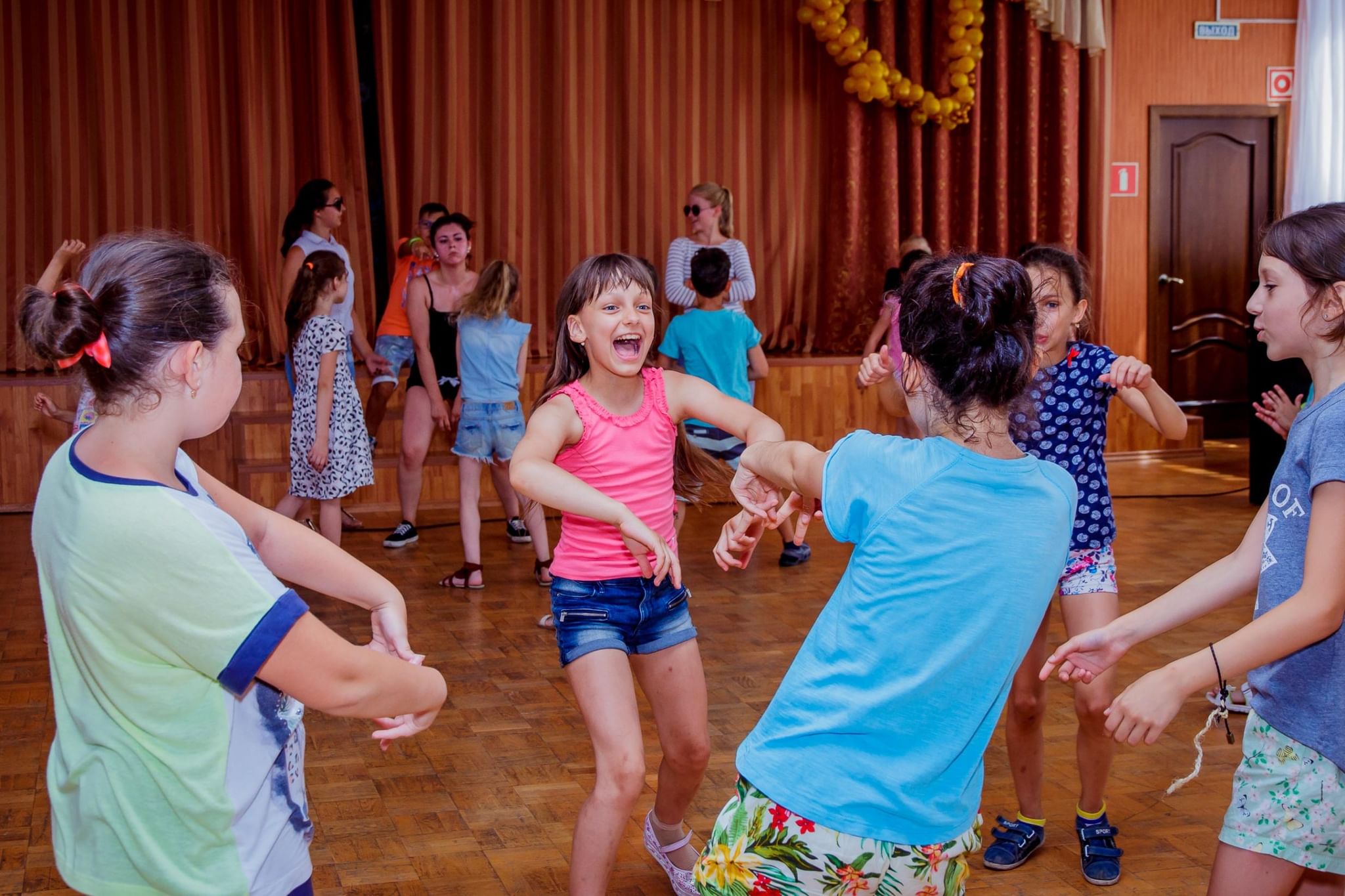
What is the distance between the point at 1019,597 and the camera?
5.18 ft

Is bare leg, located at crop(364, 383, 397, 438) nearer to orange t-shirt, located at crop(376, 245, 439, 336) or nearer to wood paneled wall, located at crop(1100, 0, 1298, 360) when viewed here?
orange t-shirt, located at crop(376, 245, 439, 336)

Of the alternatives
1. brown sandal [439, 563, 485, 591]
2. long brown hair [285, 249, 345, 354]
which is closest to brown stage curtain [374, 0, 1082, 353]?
long brown hair [285, 249, 345, 354]

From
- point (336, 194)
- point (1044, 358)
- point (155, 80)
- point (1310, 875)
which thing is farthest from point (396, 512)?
point (1310, 875)

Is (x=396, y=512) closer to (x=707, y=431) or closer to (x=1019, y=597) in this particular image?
(x=707, y=431)

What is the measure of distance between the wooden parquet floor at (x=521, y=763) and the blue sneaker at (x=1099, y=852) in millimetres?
32

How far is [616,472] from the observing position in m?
2.57

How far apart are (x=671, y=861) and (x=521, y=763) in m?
0.85

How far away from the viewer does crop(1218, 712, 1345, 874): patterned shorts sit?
182cm

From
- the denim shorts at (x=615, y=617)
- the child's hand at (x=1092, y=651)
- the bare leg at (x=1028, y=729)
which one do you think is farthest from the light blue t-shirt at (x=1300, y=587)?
the denim shorts at (x=615, y=617)

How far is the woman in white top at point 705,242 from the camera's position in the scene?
6.84 metres

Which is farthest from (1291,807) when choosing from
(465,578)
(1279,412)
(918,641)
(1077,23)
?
(1077,23)

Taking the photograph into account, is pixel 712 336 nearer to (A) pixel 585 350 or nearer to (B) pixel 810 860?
(A) pixel 585 350

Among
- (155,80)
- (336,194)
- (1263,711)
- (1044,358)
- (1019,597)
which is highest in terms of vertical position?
(155,80)

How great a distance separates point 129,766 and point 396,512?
240 inches
